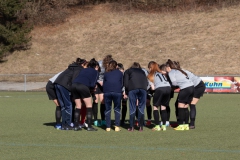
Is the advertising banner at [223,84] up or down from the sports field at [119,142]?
down

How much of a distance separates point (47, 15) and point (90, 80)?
40.6 metres

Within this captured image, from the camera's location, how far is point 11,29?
49500mm

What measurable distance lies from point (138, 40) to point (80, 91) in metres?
36.4

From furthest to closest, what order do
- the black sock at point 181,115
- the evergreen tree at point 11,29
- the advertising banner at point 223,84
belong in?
the evergreen tree at point 11,29
the advertising banner at point 223,84
the black sock at point 181,115

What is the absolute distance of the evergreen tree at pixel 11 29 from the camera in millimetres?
48469

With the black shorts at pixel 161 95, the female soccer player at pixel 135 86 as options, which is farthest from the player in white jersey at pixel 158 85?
the female soccer player at pixel 135 86

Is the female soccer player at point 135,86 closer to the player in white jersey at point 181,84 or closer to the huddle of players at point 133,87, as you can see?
the huddle of players at point 133,87

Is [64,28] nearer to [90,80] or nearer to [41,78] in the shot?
[41,78]

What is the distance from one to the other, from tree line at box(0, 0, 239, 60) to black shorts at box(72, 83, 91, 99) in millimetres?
34515

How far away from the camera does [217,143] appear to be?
1211 cm

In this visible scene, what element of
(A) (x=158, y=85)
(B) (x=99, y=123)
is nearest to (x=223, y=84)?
(B) (x=99, y=123)

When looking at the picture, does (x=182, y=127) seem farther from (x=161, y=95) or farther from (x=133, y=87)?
(x=133, y=87)

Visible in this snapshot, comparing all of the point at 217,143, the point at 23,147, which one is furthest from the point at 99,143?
the point at 217,143

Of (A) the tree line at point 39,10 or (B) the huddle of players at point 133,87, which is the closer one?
(B) the huddle of players at point 133,87
